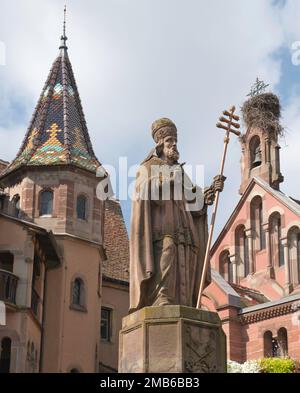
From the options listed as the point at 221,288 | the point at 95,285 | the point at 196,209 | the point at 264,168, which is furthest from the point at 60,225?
the point at 196,209

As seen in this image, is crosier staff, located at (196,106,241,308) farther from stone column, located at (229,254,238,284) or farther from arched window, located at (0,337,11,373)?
stone column, located at (229,254,238,284)

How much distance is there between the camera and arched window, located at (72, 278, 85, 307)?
112 ft

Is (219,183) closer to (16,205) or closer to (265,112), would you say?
(16,205)

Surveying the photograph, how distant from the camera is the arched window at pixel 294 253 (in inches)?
1672

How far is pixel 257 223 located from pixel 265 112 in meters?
7.10

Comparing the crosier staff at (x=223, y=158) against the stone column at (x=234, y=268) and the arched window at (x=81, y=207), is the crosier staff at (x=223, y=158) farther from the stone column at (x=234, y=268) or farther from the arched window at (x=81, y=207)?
the stone column at (x=234, y=268)

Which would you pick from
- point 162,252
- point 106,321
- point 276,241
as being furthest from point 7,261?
point 162,252

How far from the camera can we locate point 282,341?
33.5m

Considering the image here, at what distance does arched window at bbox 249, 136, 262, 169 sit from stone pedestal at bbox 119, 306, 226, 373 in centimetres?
3970

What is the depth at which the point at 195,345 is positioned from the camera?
9.52m

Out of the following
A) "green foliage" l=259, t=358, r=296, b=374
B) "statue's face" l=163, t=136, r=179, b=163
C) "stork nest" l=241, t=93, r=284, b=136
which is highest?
"stork nest" l=241, t=93, r=284, b=136

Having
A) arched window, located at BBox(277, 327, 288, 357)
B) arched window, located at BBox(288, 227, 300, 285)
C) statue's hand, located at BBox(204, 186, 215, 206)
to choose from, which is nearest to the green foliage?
arched window, located at BBox(277, 327, 288, 357)

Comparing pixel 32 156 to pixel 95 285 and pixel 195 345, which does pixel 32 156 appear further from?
pixel 195 345
